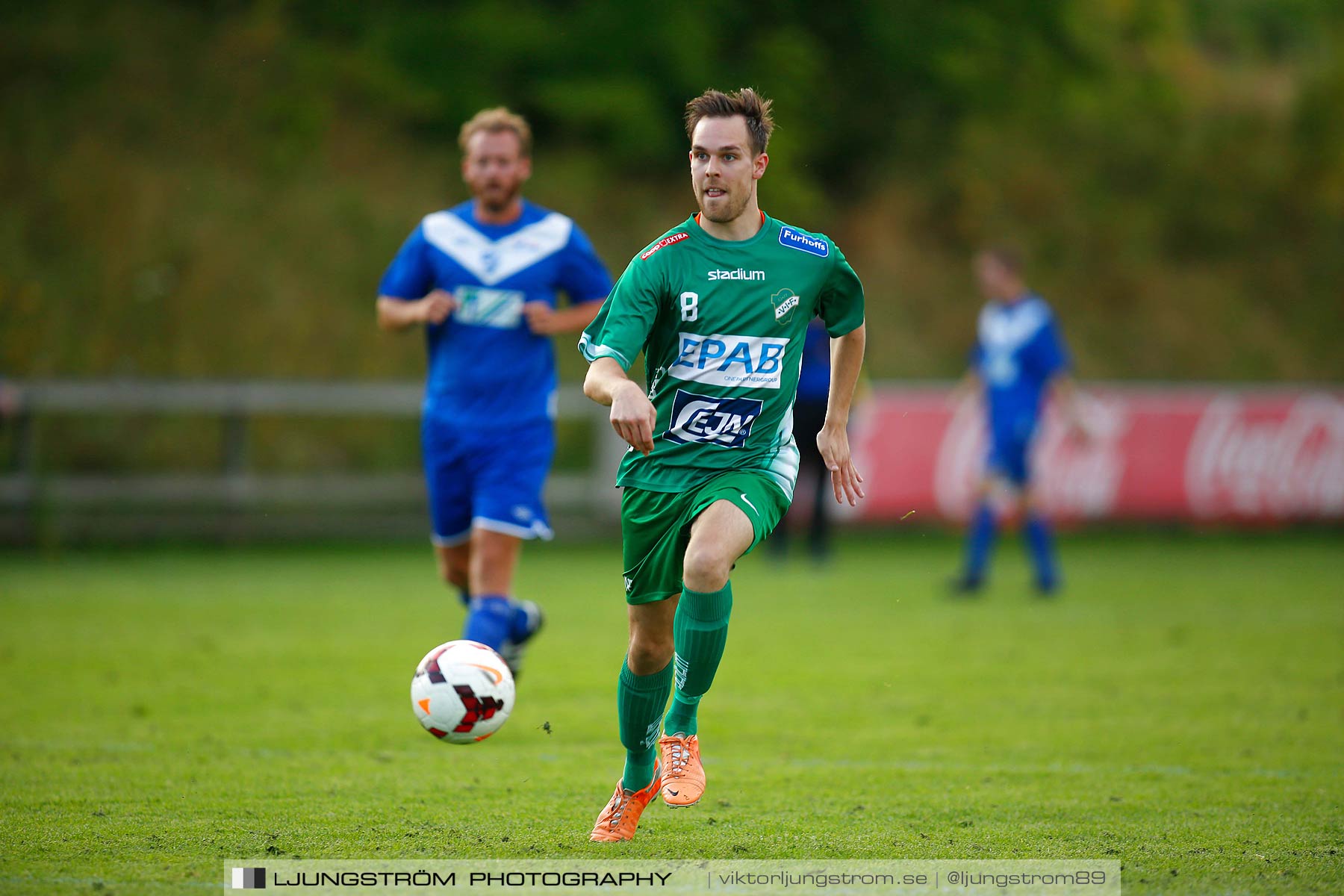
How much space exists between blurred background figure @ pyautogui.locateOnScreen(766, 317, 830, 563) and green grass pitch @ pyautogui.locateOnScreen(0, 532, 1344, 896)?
2429mm

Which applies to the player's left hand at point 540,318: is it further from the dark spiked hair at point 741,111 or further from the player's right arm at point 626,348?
the dark spiked hair at point 741,111

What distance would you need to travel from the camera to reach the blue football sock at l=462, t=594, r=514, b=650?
6.79 metres

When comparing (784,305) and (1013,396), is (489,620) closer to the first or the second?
(784,305)

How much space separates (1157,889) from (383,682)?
4.89m

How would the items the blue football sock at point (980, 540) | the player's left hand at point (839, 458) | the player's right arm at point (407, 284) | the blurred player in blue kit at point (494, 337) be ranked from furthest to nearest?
the blue football sock at point (980, 540), the player's right arm at point (407, 284), the blurred player in blue kit at point (494, 337), the player's left hand at point (839, 458)

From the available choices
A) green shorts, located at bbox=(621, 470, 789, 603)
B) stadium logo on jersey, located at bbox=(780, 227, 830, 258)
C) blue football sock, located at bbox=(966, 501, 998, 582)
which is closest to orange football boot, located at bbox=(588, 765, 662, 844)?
green shorts, located at bbox=(621, 470, 789, 603)

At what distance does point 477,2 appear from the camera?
23266 mm

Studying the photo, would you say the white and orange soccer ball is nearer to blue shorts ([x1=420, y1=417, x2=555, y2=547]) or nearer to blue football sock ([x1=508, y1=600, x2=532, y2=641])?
blue shorts ([x1=420, y1=417, x2=555, y2=547])

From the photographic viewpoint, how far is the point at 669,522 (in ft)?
16.4

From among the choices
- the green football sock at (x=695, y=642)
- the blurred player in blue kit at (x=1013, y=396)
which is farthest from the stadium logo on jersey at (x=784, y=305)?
the blurred player in blue kit at (x=1013, y=396)

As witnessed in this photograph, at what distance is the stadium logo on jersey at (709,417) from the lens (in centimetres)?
504

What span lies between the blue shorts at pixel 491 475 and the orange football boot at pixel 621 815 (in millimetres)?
2089

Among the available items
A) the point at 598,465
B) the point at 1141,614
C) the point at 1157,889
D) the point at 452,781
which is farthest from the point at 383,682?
the point at 598,465

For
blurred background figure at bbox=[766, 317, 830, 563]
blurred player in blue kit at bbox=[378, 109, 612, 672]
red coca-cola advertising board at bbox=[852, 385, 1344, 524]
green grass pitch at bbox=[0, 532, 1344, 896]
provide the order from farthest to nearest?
red coca-cola advertising board at bbox=[852, 385, 1344, 524]
blurred background figure at bbox=[766, 317, 830, 563]
blurred player in blue kit at bbox=[378, 109, 612, 672]
green grass pitch at bbox=[0, 532, 1344, 896]
